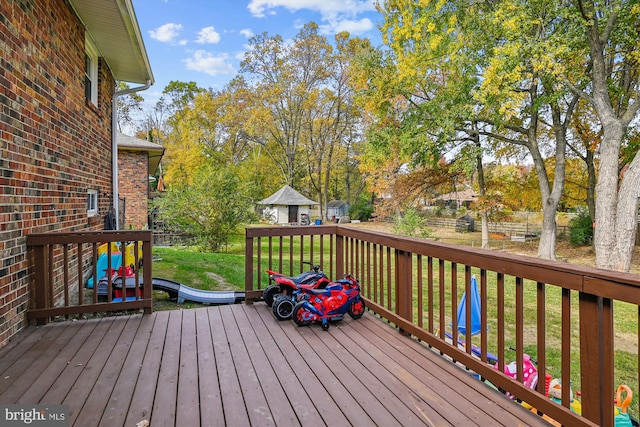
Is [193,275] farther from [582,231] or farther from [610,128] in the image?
[582,231]

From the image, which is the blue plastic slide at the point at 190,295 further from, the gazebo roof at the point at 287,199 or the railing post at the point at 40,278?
the gazebo roof at the point at 287,199

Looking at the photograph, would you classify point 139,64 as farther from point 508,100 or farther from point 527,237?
point 527,237

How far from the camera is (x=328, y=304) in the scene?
326 cm

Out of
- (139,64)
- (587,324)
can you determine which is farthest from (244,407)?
(139,64)

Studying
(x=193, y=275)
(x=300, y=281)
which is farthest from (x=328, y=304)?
(x=193, y=275)

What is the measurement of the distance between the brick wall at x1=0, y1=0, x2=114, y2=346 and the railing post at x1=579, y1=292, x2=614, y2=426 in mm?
3586

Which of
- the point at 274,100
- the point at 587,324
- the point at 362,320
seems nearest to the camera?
the point at 587,324

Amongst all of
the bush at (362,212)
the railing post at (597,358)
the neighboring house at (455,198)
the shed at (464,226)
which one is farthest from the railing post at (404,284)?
the bush at (362,212)

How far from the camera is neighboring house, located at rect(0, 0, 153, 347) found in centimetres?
268

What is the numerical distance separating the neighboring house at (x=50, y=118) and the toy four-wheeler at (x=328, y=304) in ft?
7.36

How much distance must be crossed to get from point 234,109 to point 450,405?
84.4 feet

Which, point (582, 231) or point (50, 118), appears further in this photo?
point (582, 231)

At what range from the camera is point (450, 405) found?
6.43ft

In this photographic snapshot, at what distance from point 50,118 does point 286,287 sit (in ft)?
9.18
